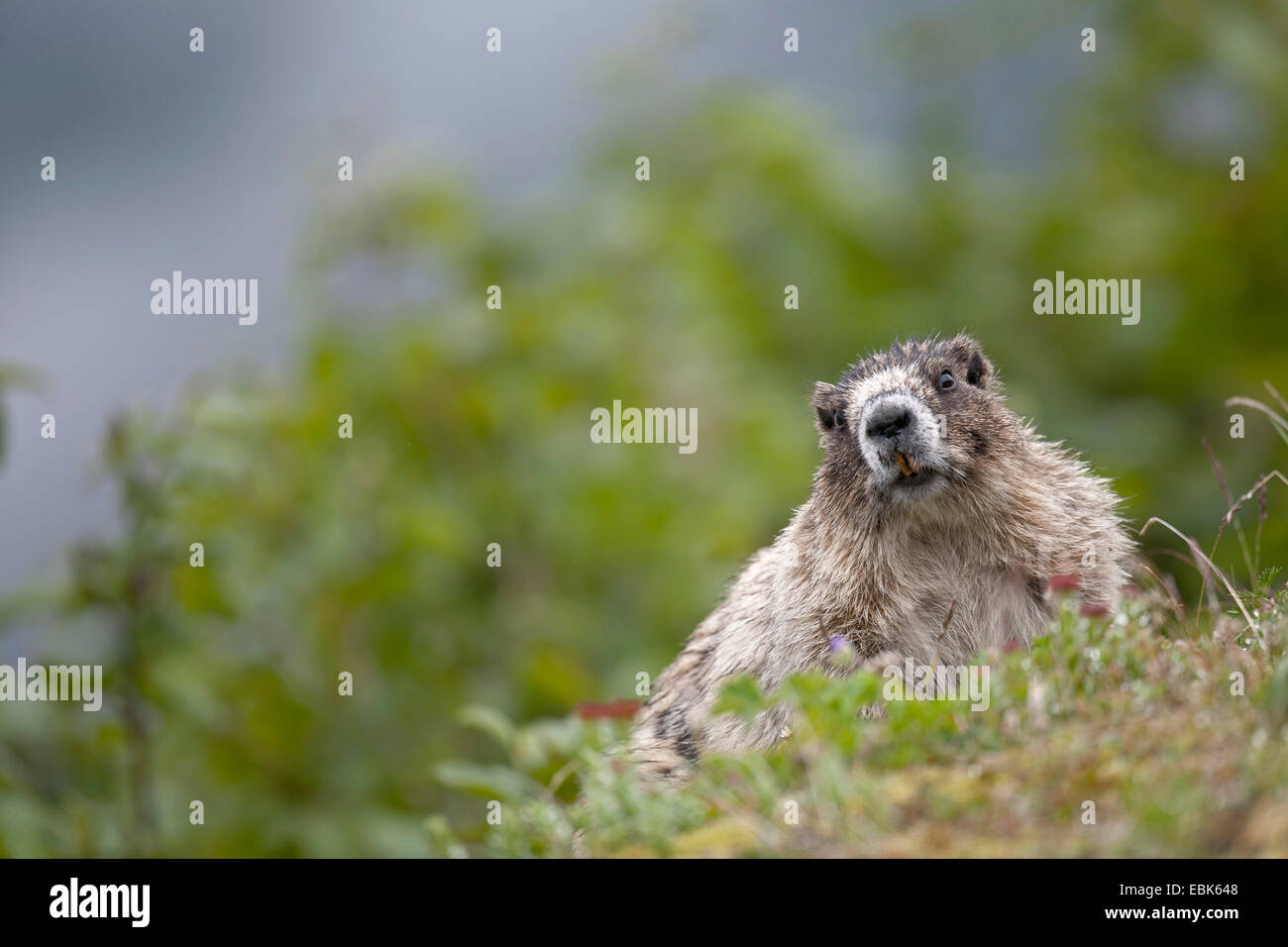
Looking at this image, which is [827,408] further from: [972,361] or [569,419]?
[569,419]

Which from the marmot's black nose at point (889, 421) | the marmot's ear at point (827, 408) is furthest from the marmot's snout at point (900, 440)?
the marmot's ear at point (827, 408)

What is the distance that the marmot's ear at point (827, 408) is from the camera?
645 centimetres

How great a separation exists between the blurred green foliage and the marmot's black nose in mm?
2045

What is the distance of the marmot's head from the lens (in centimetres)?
575

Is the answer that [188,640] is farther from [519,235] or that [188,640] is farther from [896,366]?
[519,235]

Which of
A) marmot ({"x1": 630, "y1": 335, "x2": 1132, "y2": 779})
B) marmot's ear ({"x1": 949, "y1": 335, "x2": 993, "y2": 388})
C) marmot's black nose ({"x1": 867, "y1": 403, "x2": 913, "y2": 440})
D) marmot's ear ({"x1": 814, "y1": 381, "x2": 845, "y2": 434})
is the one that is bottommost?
marmot ({"x1": 630, "y1": 335, "x2": 1132, "y2": 779})

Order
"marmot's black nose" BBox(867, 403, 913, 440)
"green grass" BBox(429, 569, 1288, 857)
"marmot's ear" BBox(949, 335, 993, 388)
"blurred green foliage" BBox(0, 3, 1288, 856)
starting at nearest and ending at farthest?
"green grass" BBox(429, 569, 1288, 857) < "marmot's black nose" BBox(867, 403, 913, 440) < "marmot's ear" BBox(949, 335, 993, 388) < "blurred green foliage" BBox(0, 3, 1288, 856)

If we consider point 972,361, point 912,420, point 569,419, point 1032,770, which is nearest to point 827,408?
point 972,361

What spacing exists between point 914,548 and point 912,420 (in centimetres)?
64

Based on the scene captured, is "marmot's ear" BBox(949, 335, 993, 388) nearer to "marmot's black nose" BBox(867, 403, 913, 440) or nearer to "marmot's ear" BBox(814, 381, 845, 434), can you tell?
"marmot's ear" BBox(814, 381, 845, 434)

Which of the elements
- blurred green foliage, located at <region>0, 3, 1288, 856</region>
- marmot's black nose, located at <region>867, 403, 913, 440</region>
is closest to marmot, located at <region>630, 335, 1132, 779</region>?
marmot's black nose, located at <region>867, 403, 913, 440</region>

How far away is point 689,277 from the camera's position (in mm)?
11367
